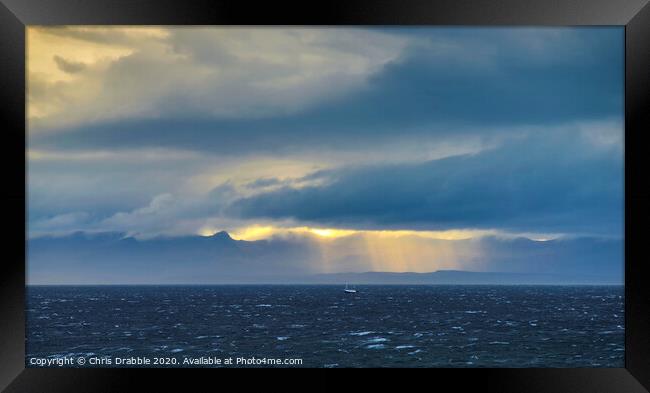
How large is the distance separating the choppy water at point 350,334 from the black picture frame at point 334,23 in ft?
87.5

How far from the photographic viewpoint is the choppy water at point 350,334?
120ft

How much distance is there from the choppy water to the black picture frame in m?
26.7

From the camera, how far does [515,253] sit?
81.0m

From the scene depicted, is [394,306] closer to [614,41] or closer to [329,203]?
[329,203]

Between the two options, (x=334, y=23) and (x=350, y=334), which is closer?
(x=334, y=23)

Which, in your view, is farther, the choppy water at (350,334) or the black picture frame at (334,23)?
the choppy water at (350,334)

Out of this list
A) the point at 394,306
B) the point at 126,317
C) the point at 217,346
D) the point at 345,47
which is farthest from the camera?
the point at 345,47

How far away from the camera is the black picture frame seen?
17.8 feet

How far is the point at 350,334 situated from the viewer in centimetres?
4259

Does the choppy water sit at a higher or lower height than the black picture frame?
lower

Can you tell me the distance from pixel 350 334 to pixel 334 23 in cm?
3868

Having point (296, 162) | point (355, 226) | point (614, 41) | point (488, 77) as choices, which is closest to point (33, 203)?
point (296, 162)

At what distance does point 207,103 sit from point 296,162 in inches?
578

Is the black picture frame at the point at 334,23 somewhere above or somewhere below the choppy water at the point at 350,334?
above
